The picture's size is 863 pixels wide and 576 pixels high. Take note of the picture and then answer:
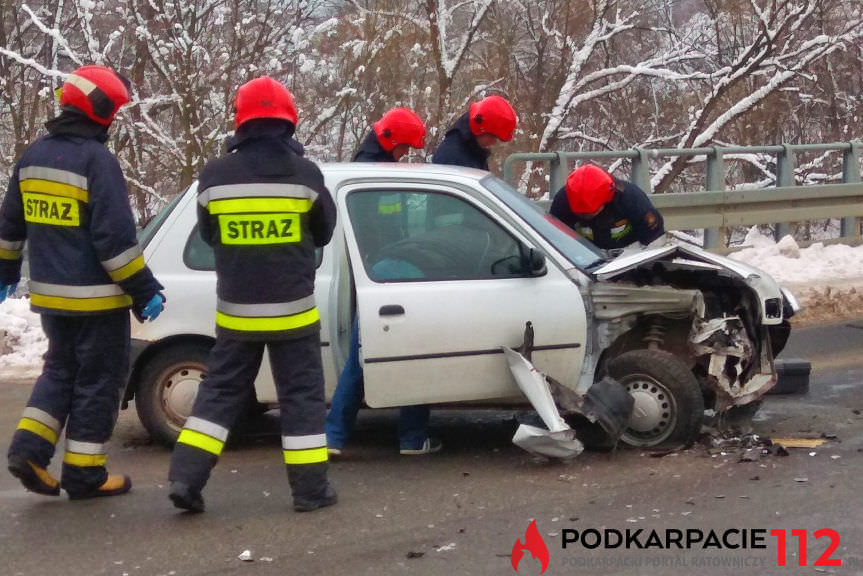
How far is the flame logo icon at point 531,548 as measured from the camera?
4.42 metres

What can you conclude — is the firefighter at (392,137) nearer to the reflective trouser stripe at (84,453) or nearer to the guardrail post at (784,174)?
the reflective trouser stripe at (84,453)

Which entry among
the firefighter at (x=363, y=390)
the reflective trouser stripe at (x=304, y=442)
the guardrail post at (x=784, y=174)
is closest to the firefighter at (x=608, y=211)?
the firefighter at (x=363, y=390)

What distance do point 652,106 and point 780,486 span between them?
14.8m

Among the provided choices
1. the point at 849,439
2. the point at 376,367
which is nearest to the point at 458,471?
the point at 376,367

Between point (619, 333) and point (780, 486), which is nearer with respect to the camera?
point (780, 486)

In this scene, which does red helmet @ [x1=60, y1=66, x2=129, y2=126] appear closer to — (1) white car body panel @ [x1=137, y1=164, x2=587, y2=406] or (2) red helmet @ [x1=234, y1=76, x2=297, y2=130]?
(2) red helmet @ [x1=234, y1=76, x2=297, y2=130]

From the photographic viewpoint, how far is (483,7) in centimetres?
1619

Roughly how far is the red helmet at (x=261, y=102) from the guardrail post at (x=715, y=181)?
8132mm

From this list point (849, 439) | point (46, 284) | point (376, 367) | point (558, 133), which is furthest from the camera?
point (558, 133)

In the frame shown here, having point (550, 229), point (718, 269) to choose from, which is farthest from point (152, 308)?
point (718, 269)

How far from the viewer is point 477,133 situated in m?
7.44

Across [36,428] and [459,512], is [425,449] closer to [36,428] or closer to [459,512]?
[459,512]

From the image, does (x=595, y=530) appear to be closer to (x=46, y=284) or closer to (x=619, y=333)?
(x=619, y=333)

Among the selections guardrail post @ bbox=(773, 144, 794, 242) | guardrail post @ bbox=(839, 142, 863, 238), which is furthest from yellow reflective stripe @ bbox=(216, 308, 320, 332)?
guardrail post @ bbox=(839, 142, 863, 238)
